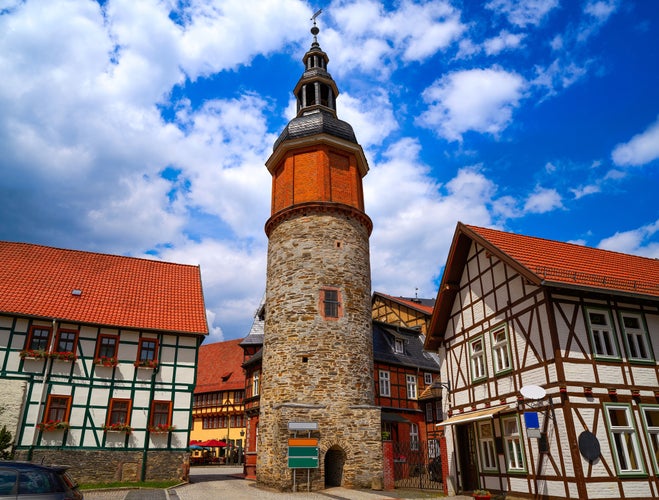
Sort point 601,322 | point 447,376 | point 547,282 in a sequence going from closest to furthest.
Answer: point 547,282, point 601,322, point 447,376

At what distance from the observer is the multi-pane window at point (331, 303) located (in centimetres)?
2200

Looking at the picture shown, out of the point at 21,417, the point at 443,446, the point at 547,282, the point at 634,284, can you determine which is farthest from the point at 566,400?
the point at 21,417

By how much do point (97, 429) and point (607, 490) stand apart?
59.1 ft

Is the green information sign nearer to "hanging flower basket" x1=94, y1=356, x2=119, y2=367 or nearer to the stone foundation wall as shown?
the stone foundation wall

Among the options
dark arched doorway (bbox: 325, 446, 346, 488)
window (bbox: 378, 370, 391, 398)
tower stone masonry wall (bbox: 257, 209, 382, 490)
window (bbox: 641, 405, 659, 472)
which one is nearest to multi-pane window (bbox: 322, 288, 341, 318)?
tower stone masonry wall (bbox: 257, 209, 382, 490)

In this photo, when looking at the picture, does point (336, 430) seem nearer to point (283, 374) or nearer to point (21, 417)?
point (283, 374)

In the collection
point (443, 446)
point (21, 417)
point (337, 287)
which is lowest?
point (443, 446)

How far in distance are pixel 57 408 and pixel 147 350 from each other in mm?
4003

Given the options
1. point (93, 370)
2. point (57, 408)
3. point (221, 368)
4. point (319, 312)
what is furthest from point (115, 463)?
point (221, 368)

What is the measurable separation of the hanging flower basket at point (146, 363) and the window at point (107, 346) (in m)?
1.04

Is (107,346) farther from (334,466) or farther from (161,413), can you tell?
(334,466)

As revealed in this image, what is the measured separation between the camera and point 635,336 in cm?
1421

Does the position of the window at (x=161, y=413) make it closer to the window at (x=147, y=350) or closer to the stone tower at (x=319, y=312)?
the window at (x=147, y=350)

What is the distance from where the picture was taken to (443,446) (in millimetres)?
17188
